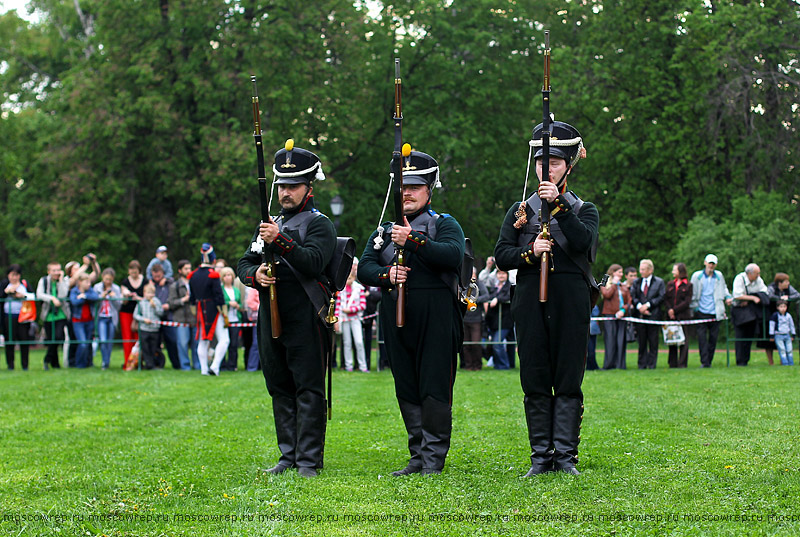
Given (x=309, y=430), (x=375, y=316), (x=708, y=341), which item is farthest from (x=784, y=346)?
(x=309, y=430)

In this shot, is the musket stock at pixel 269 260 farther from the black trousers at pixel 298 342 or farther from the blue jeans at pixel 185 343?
the blue jeans at pixel 185 343

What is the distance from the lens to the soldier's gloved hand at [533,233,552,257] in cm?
746

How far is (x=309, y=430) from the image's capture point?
796cm

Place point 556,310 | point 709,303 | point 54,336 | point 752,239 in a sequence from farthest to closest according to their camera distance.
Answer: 1. point 752,239
2. point 54,336
3. point 709,303
4. point 556,310

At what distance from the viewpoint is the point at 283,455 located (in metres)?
8.15

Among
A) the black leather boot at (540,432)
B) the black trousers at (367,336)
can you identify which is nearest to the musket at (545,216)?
→ the black leather boot at (540,432)

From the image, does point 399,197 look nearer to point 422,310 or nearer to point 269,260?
point 422,310

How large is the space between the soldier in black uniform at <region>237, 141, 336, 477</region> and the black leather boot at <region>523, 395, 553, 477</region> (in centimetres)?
160

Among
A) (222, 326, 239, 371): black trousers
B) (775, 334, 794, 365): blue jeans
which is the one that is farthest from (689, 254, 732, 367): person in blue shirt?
(222, 326, 239, 371): black trousers

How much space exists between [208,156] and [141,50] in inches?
168

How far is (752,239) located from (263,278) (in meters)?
25.3

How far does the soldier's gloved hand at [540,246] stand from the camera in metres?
7.46

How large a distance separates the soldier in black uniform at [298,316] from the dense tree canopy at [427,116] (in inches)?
949

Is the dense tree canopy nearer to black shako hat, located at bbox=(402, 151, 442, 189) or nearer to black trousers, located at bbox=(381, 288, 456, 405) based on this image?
black shako hat, located at bbox=(402, 151, 442, 189)
